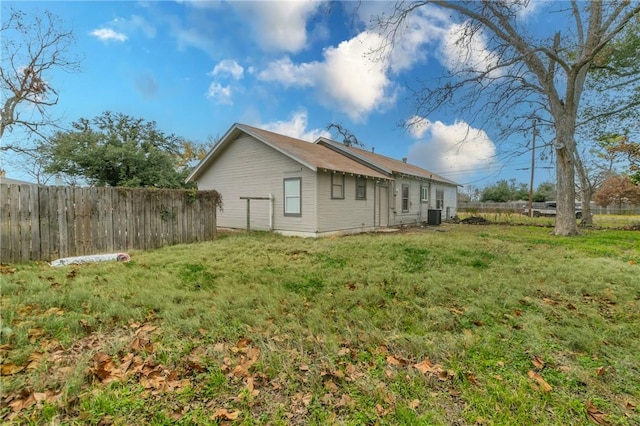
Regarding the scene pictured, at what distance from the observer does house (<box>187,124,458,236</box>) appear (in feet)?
35.9

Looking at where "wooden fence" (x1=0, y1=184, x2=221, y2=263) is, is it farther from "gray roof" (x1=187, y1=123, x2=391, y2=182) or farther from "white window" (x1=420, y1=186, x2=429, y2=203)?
"white window" (x1=420, y1=186, x2=429, y2=203)

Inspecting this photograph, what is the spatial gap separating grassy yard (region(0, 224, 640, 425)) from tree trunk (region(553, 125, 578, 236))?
7.57 metres

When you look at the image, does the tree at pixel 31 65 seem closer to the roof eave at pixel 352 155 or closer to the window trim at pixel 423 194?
the roof eave at pixel 352 155

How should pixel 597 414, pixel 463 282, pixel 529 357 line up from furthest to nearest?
pixel 463 282 < pixel 529 357 < pixel 597 414

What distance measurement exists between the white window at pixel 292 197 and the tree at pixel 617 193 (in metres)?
36.7

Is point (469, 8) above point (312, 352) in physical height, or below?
above

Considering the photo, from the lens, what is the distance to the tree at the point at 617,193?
3117 cm

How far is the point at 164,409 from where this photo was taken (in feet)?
6.38

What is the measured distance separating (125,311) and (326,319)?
93.7 inches

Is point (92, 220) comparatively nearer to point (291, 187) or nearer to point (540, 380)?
point (291, 187)

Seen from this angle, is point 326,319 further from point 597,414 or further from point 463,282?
point 463,282

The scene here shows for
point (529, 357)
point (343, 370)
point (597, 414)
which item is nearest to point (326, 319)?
point (343, 370)

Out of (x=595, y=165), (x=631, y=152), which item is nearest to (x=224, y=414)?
(x=631, y=152)

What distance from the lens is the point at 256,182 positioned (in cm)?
1246
